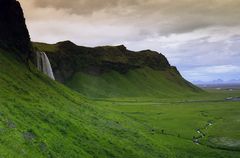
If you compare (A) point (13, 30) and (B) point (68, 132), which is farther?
(A) point (13, 30)

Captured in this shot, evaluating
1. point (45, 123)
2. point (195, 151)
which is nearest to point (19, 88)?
point (45, 123)

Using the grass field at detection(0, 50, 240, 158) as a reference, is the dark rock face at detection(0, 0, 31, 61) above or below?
above

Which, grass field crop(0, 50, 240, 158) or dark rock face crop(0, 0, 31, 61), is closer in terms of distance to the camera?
grass field crop(0, 50, 240, 158)

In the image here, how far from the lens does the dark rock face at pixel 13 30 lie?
10700 cm

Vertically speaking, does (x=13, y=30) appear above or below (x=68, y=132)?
above

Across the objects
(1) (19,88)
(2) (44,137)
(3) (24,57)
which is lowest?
(2) (44,137)

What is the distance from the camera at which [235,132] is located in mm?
98812

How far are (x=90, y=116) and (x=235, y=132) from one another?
42846mm

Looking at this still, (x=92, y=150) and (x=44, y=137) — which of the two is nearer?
(x=44, y=137)

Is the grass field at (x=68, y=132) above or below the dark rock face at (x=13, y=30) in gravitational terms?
below

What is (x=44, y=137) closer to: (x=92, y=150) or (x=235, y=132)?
(x=92, y=150)

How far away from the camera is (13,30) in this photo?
115 meters

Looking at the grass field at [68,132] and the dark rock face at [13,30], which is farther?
the dark rock face at [13,30]

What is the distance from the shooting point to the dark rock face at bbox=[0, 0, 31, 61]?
10700 centimetres
